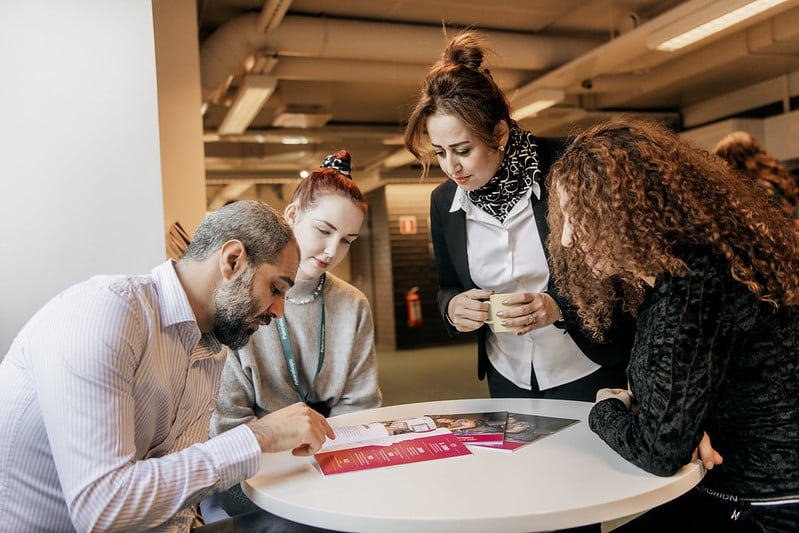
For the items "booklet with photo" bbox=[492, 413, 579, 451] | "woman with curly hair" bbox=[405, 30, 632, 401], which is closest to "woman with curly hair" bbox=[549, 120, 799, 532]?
"booklet with photo" bbox=[492, 413, 579, 451]

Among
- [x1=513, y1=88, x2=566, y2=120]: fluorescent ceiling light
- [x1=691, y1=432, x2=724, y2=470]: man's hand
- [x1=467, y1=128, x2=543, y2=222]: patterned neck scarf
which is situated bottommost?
[x1=691, y1=432, x2=724, y2=470]: man's hand

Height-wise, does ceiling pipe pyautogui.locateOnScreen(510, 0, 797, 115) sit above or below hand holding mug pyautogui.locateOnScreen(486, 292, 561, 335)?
above

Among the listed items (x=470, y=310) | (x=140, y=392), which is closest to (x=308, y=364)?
(x=470, y=310)

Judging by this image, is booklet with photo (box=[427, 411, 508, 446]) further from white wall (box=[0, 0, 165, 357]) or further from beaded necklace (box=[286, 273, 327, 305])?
white wall (box=[0, 0, 165, 357])

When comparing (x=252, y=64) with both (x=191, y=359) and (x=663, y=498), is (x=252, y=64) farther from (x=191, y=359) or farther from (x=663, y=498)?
(x=663, y=498)

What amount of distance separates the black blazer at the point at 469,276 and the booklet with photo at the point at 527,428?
36cm

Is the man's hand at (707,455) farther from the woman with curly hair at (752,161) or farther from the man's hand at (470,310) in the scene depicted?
the woman with curly hair at (752,161)

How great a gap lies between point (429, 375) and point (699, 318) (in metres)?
7.16

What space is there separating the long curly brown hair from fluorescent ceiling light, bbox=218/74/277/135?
4933 mm

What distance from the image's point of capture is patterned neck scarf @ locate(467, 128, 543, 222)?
208cm

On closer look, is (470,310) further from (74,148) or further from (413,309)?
(413,309)

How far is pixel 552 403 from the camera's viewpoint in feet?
6.13

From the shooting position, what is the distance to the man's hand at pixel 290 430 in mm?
1261

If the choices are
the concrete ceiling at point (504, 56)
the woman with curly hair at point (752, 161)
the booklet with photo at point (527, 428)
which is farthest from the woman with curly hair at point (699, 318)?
the woman with curly hair at point (752, 161)
